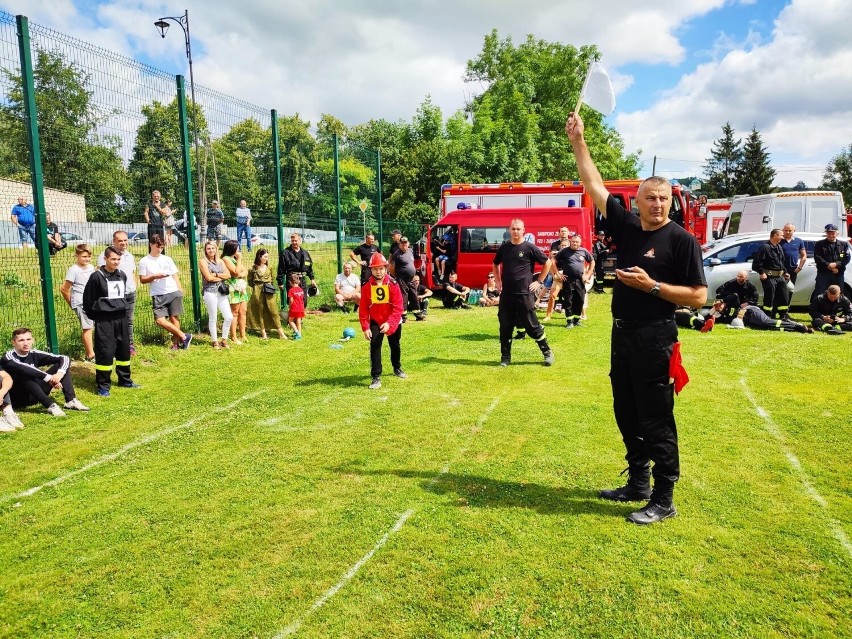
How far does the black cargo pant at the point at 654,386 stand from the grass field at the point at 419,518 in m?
0.38

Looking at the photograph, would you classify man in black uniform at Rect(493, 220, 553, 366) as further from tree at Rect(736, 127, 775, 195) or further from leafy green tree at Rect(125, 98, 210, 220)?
tree at Rect(736, 127, 775, 195)

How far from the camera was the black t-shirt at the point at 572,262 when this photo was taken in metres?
12.6

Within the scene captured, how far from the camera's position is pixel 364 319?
7996 mm

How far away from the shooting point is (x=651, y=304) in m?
4.11

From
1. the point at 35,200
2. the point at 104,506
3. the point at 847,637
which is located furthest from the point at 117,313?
the point at 847,637

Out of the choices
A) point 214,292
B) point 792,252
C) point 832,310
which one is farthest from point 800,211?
point 214,292

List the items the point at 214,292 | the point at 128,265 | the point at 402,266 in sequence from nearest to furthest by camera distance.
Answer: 1. the point at 128,265
2. the point at 214,292
3. the point at 402,266

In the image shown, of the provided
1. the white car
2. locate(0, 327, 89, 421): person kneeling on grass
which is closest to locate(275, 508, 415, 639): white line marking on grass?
locate(0, 327, 89, 421): person kneeling on grass

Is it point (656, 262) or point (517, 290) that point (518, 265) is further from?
point (656, 262)

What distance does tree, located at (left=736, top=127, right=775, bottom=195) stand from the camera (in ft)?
215

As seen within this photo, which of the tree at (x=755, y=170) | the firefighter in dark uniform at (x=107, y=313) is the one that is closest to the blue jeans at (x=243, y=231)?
the firefighter in dark uniform at (x=107, y=313)

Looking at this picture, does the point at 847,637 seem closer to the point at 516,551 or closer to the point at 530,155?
the point at 516,551

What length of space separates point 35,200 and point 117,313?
6.63ft

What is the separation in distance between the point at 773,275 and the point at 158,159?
12384 mm
